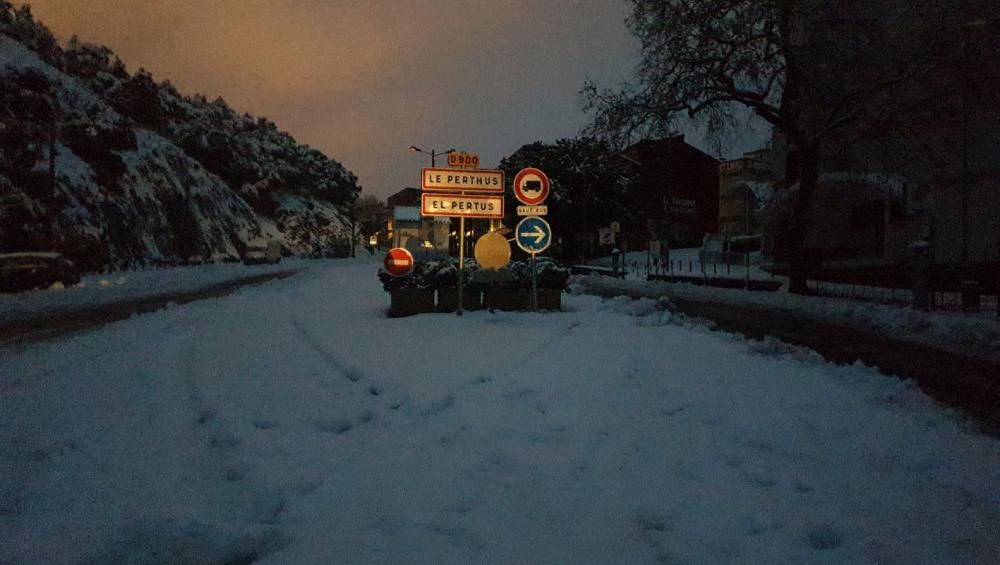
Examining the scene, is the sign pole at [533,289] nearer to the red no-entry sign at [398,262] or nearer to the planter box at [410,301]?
the planter box at [410,301]

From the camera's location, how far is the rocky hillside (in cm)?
3259

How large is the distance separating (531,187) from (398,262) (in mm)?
3006

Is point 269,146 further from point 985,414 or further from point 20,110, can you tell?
point 985,414

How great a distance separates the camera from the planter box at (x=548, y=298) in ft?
47.0

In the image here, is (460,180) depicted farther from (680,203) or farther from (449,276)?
(680,203)

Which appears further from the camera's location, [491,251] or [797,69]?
[797,69]

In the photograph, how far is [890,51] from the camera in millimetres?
19141

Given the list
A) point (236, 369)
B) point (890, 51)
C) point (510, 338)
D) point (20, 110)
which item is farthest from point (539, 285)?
point (20, 110)

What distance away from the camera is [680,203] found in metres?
65.2

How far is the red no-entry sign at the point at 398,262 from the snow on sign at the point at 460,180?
1.33 meters

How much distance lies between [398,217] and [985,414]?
5269 cm

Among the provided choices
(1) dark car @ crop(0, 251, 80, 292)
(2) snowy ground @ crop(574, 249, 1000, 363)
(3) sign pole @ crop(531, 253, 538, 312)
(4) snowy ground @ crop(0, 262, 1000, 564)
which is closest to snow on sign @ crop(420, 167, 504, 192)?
(3) sign pole @ crop(531, 253, 538, 312)

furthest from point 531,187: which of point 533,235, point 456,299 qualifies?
point 456,299

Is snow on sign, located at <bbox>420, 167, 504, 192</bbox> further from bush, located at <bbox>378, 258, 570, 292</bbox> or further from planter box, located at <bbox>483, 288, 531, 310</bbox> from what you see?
planter box, located at <bbox>483, 288, 531, 310</bbox>
